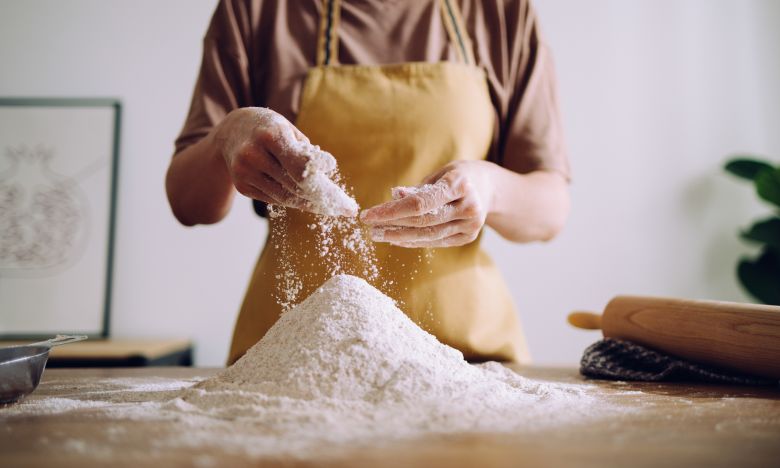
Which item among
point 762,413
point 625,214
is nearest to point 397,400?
point 762,413

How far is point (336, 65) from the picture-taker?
995 mm

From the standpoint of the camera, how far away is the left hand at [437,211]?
0.67 metres

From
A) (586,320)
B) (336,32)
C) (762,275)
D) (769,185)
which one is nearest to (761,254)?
(762,275)

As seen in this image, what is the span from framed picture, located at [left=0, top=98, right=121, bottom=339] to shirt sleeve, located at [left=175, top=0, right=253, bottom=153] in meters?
1.11

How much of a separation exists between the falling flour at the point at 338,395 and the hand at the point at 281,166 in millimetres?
124

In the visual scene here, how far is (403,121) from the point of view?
0.97 m

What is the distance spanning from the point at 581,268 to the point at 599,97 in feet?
2.01

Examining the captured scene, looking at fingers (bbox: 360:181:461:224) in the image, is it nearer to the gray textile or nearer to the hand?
the hand

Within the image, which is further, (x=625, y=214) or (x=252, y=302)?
(x=625, y=214)

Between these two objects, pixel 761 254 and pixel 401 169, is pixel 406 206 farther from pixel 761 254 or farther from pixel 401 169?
pixel 761 254

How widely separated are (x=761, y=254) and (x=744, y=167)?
30 cm

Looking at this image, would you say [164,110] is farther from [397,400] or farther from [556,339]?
[397,400]

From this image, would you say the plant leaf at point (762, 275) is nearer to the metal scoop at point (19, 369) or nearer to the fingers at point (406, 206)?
the fingers at point (406, 206)

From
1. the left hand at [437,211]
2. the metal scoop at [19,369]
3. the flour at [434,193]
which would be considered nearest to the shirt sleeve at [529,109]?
the left hand at [437,211]
